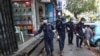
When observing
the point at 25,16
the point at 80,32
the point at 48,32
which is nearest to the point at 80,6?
the point at 25,16

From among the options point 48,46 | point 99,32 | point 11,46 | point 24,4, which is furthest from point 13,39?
point 99,32

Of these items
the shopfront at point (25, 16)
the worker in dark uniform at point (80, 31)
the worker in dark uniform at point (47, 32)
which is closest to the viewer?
the worker in dark uniform at point (47, 32)

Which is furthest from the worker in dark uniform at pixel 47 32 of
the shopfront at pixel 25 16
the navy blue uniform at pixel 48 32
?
the shopfront at pixel 25 16

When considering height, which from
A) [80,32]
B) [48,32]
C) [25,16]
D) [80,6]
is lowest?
[80,32]

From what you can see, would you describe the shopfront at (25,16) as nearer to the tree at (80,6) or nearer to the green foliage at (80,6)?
the tree at (80,6)

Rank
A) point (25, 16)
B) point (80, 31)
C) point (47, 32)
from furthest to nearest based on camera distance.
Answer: point (25, 16) < point (80, 31) < point (47, 32)

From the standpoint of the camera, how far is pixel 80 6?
64.9 meters

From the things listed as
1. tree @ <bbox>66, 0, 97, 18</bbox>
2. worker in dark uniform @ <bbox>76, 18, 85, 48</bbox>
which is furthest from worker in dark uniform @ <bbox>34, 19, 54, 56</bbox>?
tree @ <bbox>66, 0, 97, 18</bbox>

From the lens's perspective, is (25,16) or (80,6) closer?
(25,16)

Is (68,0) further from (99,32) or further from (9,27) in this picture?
(9,27)

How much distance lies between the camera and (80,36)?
18109mm

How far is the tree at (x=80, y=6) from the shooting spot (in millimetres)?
63312

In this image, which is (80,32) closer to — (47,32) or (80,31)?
(80,31)

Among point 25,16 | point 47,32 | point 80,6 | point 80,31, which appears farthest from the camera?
point 80,6
